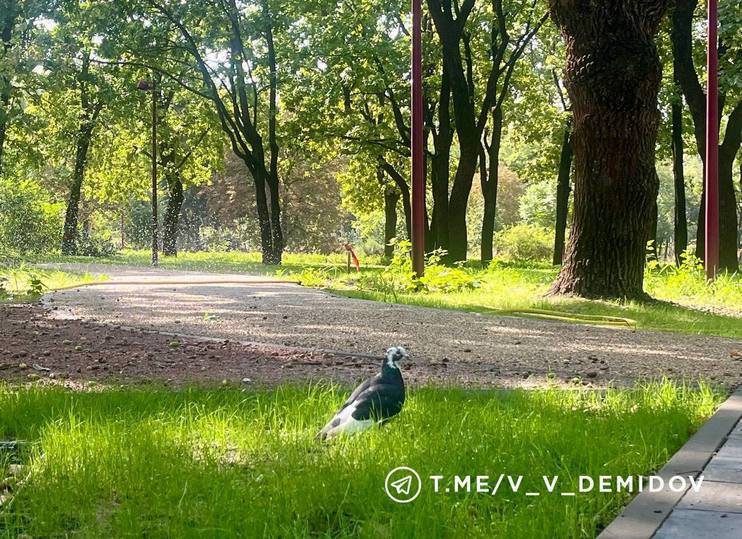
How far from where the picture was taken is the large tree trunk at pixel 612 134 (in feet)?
38.3

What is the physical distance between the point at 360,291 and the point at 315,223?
4071cm

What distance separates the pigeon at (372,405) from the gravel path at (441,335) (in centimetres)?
220

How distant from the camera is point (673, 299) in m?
13.2

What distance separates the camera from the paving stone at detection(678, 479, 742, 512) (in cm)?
308

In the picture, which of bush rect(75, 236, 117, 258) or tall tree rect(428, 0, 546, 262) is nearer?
tall tree rect(428, 0, 546, 262)

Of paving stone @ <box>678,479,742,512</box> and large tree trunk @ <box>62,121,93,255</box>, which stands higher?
large tree trunk @ <box>62,121,93,255</box>

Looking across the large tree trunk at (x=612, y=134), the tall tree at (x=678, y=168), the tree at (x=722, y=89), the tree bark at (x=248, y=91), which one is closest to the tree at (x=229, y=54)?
the tree bark at (x=248, y=91)

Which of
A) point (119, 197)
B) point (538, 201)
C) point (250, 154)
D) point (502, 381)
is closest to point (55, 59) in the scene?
point (250, 154)

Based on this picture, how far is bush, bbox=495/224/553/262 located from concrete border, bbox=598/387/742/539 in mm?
41225

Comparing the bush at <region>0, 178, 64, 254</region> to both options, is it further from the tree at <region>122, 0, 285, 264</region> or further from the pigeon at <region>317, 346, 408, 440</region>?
the pigeon at <region>317, 346, 408, 440</region>

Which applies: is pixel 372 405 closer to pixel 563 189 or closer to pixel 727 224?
pixel 727 224

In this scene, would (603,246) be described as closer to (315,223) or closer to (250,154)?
(250,154)

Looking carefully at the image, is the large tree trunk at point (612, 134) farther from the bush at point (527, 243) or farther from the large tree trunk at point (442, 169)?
the bush at point (527, 243)

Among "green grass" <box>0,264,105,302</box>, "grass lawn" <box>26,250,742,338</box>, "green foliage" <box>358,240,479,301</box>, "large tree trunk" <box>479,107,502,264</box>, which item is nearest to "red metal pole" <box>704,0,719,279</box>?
"grass lawn" <box>26,250,742,338</box>
